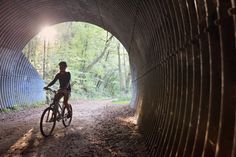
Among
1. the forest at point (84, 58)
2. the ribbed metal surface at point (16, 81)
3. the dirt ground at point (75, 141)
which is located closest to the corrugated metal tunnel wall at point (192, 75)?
the dirt ground at point (75, 141)

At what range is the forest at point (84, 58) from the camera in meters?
32.1

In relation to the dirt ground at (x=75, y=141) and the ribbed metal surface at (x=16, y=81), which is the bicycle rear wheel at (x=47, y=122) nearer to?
the dirt ground at (x=75, y=141)

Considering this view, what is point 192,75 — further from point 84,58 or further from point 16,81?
point 84,58

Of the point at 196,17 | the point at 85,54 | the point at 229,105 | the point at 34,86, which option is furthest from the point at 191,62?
the point at 85,54

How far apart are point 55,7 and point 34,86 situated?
25.0 feet

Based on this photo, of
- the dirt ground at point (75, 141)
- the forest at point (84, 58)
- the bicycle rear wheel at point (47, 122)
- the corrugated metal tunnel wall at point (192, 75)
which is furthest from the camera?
the forest at point (84, 58)

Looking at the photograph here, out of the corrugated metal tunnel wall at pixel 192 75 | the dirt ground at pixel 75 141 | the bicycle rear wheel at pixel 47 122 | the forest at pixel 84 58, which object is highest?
the forest at pixel 84 58

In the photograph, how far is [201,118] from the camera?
11.1 feet

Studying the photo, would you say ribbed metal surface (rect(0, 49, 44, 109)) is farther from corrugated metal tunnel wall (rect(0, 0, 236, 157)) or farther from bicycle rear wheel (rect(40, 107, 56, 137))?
corrugated metal tunnel wall (rect(0, 0, 236, 157))

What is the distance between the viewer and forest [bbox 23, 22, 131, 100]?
105 feet

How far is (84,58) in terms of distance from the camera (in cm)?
3384

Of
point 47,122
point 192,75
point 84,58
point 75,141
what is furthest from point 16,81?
point 192,75

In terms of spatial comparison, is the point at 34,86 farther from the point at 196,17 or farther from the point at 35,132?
the point at 196,17

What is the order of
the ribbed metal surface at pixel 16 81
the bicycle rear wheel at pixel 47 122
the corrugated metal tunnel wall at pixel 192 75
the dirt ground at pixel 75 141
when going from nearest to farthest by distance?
1. the corrugated metal tunnel wall at pixel 192 75
2. the dirt ground at pixel 75 141
3. the bicycle rear wheel at pixel 47 122
4. the ribbed metal surface at pixel 16 81
